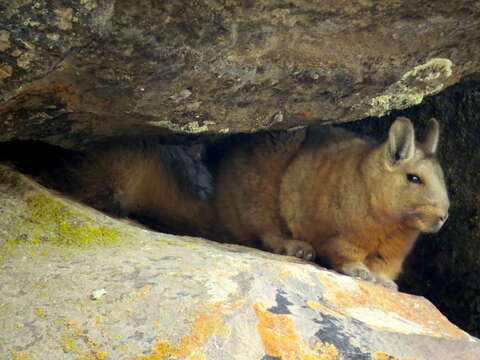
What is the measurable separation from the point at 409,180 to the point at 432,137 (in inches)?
18.9

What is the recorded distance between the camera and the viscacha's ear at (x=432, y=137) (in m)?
5.06

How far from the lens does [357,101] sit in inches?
166

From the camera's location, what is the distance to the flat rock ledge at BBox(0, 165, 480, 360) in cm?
227

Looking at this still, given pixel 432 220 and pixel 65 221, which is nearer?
pixel 65 221

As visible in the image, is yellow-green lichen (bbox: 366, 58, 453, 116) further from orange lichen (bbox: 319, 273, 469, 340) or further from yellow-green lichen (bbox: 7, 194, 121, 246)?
yellow-green lichen (bbox: 7, 194, 121, 246)

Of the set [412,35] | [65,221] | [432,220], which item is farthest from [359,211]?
[65,221]

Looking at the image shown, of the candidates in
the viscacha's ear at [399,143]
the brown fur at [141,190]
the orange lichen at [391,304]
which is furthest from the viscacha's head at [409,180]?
the brown fur at [141,190]

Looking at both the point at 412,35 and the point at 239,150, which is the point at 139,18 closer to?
the point at 412,35

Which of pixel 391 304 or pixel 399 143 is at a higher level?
pixel 399 143

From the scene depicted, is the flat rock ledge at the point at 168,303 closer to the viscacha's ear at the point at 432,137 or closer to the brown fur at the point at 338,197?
the brown fur at the point at 338,197

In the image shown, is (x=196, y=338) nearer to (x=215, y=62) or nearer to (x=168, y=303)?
(x=168, y=303)

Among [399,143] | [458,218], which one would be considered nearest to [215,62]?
[399,143]

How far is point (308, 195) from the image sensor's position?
554 cm

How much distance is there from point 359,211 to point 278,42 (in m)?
2.50
